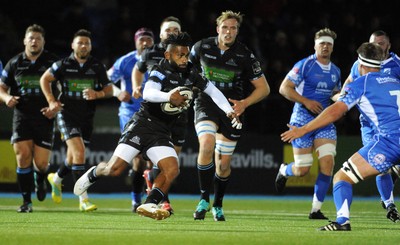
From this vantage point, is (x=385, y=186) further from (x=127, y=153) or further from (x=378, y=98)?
(x=127, y=153)

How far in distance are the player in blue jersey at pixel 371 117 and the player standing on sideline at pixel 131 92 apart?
16.1 ft

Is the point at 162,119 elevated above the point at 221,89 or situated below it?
below

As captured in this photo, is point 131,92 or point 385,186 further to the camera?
point 131,92

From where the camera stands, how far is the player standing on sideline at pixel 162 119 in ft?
36.1

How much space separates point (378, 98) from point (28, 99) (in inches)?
251

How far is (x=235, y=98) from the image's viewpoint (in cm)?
1245

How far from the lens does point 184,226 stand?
10.9 metres

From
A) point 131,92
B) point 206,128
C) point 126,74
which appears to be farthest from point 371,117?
point 126,74

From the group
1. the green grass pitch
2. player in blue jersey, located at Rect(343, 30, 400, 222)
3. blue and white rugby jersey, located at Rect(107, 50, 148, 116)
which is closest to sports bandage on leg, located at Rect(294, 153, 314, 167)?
the green grass pitch

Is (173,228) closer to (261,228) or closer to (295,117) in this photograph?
(261,228)

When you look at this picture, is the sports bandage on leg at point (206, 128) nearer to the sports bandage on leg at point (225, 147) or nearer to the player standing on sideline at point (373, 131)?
the sports bandage on leg at point (225, 147)

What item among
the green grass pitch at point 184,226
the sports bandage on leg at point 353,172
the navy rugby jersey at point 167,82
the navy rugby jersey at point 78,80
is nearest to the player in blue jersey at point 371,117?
the sports bandage on leg at point 353,172

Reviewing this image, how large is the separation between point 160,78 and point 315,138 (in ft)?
10.6

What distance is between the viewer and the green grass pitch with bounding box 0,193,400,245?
909cm
